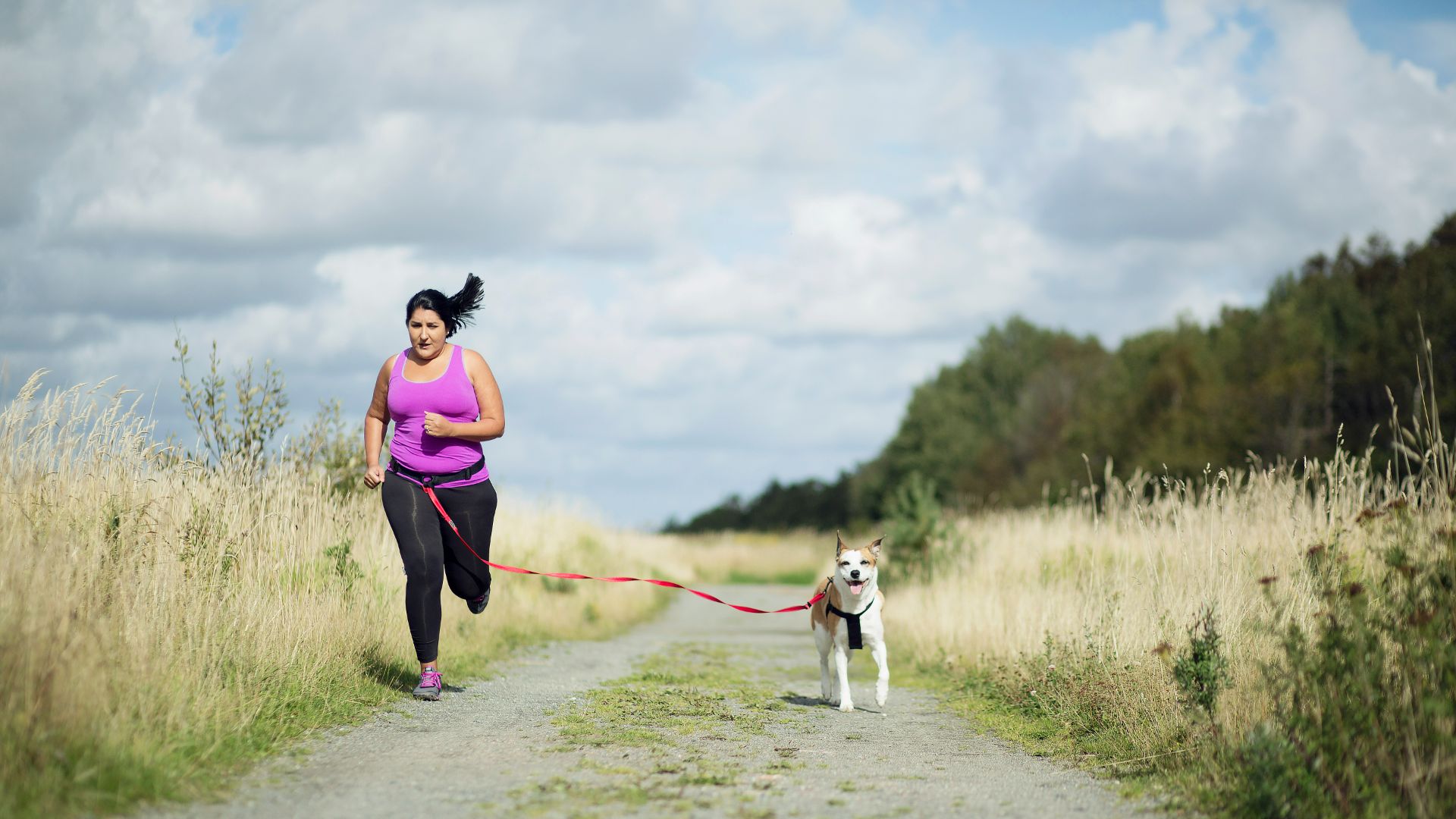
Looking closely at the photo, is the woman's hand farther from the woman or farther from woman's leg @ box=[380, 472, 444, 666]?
woman's leg @ box=[380, 472, 444, 666]

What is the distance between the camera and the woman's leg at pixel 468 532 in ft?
26.3

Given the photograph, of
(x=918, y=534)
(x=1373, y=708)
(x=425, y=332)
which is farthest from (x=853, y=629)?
(x=918, y=534)

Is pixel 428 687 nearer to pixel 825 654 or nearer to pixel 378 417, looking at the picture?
pixel 378 417

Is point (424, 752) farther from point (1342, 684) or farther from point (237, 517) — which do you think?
point (1342, 684)

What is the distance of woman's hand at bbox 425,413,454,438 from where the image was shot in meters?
7.62

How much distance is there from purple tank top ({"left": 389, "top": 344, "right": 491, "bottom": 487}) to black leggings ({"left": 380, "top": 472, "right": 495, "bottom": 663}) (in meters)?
0.13

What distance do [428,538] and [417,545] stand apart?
0.09 meters

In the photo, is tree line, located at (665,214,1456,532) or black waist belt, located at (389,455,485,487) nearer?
black waist belt, located at (389,455,485,487)

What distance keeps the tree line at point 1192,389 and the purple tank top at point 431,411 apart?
35.1 ft

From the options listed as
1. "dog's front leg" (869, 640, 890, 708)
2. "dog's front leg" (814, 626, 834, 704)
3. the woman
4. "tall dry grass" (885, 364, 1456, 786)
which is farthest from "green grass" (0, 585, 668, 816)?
"tall dry grass" (885, 364, 1456, 786)

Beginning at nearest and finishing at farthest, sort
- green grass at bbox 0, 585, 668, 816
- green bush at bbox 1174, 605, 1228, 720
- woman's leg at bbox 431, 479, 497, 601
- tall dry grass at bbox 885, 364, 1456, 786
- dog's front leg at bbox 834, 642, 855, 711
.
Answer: green grass at bbox 0, 585, 668, 816, green bush at bbox 1174, 605, 1228, 720, tall dry grass at bbox 885, 364, 1456, 786, woman's leg at bbox 431, 479, 497, 601, dog's front leg at bbox 834, 642, 855, 711

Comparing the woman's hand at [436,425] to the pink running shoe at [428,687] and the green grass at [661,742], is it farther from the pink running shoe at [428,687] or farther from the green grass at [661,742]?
the green grass at [661,742]

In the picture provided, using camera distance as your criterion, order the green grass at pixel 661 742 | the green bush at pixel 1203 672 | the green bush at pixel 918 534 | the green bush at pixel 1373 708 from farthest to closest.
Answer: the green bush at pixel 918 534, the green bush at pixel 1203 672, the green grass at pixel 661 742, the green bush at pixel 1373 708

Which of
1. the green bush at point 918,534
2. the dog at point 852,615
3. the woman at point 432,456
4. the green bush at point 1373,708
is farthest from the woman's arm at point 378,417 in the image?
the green bush at point 918,534
